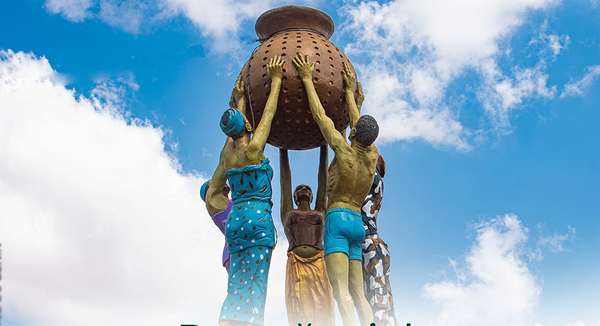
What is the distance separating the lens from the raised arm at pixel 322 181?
28.3ft

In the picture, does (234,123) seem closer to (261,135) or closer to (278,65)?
(261,135)

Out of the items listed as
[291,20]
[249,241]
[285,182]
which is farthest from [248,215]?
[291,20]

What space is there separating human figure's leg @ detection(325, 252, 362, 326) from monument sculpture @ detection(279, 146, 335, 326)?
57 centimetres

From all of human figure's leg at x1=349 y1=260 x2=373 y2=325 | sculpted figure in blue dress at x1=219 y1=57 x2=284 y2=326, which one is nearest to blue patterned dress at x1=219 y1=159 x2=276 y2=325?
sculpted figure in blue dress at x1=219 y1=57 x2=284 y2=326

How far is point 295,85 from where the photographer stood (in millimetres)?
7742

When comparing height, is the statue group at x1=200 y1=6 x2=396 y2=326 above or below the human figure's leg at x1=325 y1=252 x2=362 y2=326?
above

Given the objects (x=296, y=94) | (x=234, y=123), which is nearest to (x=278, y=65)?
(x=296, y=94)

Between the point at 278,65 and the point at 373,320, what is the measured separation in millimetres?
2913

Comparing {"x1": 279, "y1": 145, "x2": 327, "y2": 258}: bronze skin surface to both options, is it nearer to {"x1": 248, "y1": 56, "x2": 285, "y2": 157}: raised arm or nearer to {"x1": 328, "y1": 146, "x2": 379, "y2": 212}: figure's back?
{"x1": 328, "y1": 146, "x2": 379, "y2": 212}: figure's back

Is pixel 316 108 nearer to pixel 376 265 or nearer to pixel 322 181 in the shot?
pixel 322 181

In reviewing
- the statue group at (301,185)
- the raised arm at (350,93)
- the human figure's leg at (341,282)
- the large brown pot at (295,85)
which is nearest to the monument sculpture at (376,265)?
the statue group at (301,185)

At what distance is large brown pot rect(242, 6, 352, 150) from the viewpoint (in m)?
7.79

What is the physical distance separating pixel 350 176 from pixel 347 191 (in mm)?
172

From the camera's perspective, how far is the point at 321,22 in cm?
854
